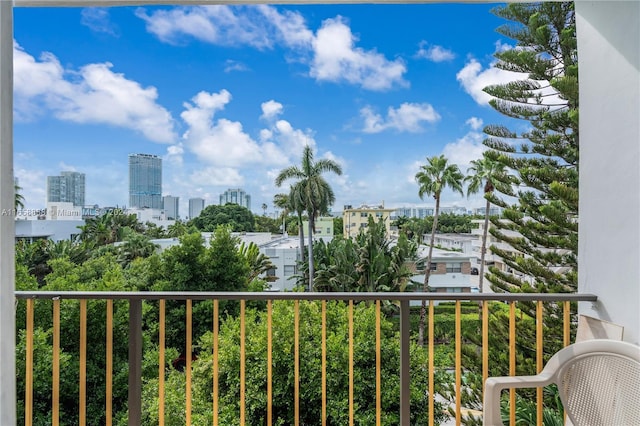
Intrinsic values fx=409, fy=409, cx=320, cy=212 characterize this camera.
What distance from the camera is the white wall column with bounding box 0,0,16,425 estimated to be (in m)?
1.57

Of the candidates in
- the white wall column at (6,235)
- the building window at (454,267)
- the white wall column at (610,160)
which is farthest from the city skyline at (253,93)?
the white wall column at (6,235)

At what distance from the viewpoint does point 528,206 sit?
16.2ft

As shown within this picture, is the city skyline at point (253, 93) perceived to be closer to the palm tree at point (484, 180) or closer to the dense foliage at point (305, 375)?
the palm tree at point (484, 180)

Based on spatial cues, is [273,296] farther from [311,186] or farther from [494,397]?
[311,186]

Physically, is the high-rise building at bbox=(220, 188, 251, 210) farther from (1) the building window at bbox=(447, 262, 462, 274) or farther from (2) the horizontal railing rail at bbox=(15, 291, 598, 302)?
(2) the horizontal railing rail at bbox=(15, 291, 598, 302)

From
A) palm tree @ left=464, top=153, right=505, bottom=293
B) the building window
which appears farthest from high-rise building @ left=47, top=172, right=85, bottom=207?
palm tree @ left=464, top=153, right=505, bottom=293

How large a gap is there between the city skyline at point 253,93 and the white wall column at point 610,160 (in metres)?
4.65

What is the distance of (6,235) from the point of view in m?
1.58

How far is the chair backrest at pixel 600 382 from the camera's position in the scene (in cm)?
145

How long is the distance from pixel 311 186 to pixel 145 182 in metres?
2.64

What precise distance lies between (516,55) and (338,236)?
3.79 metres

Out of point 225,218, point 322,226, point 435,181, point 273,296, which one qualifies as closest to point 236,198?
point 225,218

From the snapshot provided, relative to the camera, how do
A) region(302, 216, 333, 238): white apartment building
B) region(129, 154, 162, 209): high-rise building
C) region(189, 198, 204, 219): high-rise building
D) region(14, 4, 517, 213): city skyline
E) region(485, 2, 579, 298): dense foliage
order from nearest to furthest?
1. region(485, 2, 579, 298): dense foliage
2. region(129, 154, 162, 209): high-rise building
3. region(302, 216, 333, 238): white apartment building
4. region(189, 198, 204, 219): high-rise building
5. region(14, 4, 517, 213): city skyline

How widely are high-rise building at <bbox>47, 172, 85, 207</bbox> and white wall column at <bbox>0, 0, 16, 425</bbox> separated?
4266 mm
